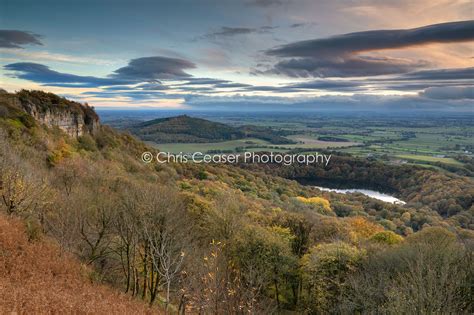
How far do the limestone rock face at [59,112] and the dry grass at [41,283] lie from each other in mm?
46458

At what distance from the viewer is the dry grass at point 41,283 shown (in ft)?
32.7

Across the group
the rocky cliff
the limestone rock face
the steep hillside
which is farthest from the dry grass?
the limestone rock face

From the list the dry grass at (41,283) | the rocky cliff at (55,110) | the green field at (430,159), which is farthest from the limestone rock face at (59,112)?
the green field at (430,159)

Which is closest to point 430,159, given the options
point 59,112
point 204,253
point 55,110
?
point 59,112

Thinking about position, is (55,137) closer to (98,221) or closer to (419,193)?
(98,221)

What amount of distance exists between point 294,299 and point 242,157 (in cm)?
14146

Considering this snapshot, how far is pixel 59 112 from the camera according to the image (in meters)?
61.7

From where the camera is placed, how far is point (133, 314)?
12.3 meters

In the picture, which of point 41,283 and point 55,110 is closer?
point 41,283

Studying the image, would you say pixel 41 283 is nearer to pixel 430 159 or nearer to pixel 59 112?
pixel 59 112

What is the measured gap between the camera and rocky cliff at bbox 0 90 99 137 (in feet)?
180

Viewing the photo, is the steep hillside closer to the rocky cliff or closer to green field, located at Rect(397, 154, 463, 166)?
the rocky cliff

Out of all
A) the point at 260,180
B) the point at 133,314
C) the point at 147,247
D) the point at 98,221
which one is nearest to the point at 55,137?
the point at 98,221

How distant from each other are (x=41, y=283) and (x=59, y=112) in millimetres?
57531
